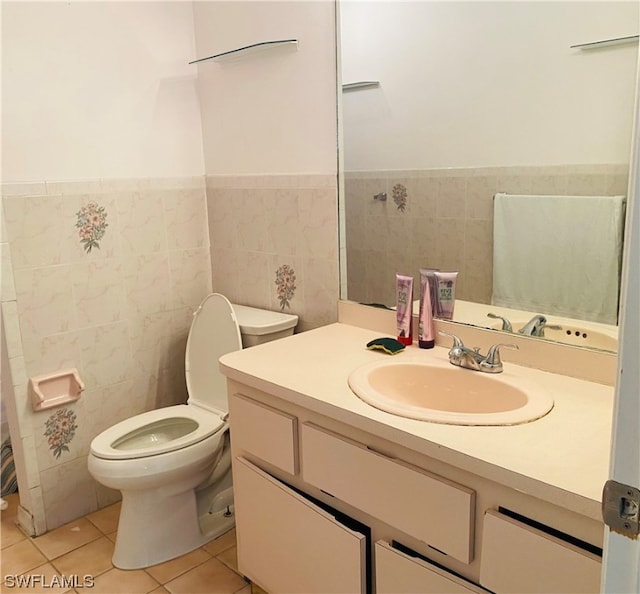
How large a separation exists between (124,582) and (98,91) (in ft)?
5.60

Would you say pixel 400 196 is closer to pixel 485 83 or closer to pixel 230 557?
pixel 485 83

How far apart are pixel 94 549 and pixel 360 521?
1.20 m

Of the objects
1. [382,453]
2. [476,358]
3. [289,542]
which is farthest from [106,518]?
[476,358]

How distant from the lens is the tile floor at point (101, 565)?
188 centimetres

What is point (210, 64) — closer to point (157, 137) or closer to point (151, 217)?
point (157, 137)

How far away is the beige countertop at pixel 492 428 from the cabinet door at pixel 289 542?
0.92 feet

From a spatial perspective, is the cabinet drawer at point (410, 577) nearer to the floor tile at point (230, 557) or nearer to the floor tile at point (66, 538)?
the floor tile at point (230, 557)

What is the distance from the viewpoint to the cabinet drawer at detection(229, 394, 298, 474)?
1495mm

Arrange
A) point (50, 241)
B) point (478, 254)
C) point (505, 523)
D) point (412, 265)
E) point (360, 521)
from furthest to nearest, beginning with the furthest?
point (50, 241), point (412, 265), point (478, 254), point (360, 521), point (505, 523)

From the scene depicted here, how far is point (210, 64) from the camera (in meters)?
2.33

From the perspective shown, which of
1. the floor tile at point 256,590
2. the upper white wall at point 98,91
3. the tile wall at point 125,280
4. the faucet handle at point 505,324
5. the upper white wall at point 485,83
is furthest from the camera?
the tile wall at point 125,280

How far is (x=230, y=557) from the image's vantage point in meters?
2.02

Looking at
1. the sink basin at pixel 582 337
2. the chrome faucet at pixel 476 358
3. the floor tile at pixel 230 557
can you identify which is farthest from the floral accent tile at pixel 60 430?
the sink basin at pixel 582 337

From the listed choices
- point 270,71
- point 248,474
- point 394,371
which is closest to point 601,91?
point 394,371
